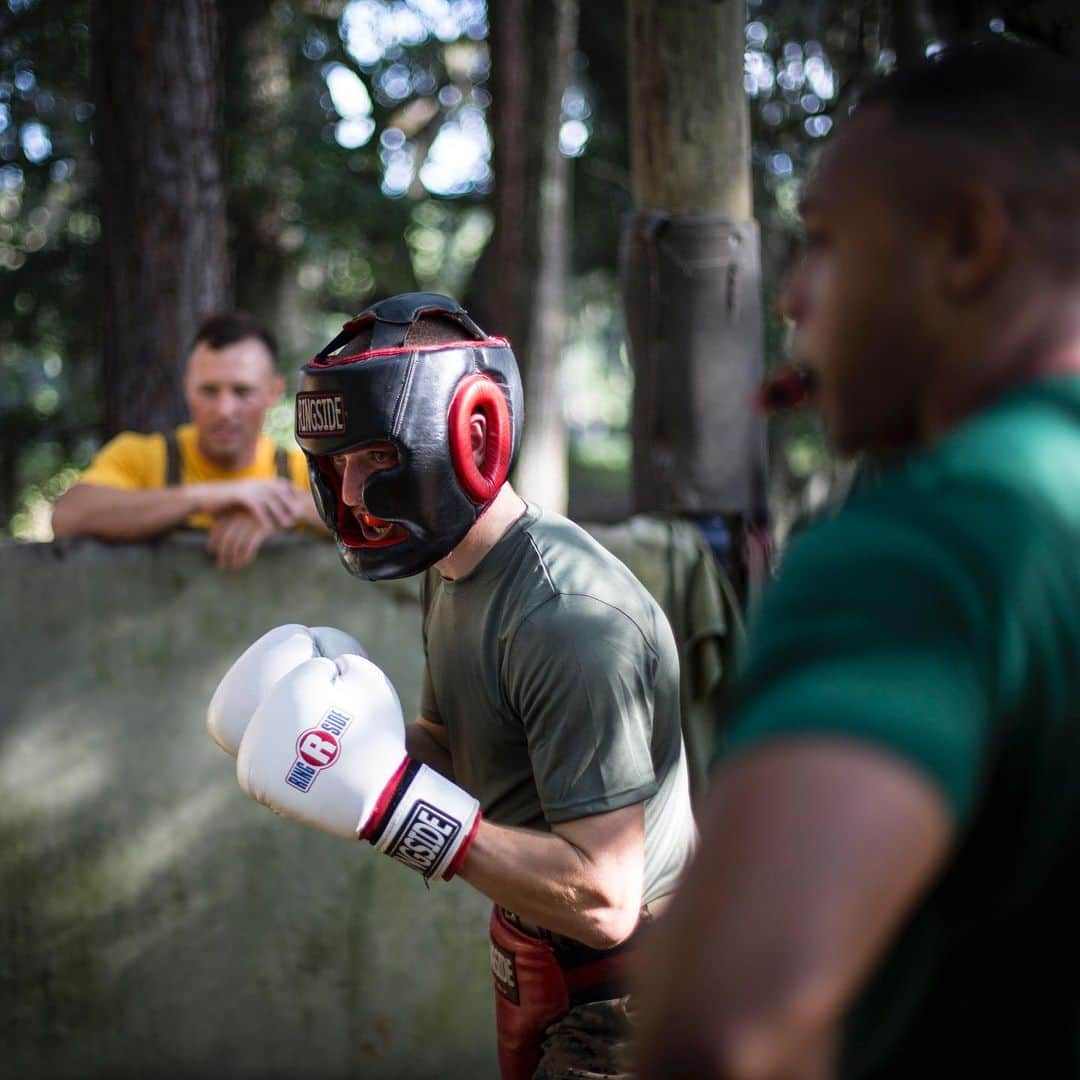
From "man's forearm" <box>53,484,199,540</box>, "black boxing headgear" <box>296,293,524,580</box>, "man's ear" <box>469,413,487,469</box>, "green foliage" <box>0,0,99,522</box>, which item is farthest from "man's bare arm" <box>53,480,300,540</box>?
"green foliage" <box>0,0,99,522</box>

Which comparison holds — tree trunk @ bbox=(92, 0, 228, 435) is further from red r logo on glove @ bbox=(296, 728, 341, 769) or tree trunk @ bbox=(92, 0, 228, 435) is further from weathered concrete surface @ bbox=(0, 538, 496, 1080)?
red r logo on glove @ bbox=(296, 728, 341, 769)

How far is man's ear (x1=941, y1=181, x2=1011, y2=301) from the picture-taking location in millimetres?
1030

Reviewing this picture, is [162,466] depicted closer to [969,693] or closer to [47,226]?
[969,693]

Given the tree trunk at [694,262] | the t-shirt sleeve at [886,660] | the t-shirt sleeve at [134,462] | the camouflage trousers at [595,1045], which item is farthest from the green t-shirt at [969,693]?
the t-shirt sleeve at [134,462]

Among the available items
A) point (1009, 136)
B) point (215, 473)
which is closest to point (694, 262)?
point (215, 473)

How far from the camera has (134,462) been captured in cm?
475

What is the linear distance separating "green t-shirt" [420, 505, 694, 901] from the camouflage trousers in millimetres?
225

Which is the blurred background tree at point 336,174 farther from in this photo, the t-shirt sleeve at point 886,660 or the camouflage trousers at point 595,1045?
the t-shirt sleeve at point 886,660

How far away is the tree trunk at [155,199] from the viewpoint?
6.34 m

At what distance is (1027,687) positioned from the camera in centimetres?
91

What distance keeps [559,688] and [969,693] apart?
4.55 ft

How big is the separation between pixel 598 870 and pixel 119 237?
17.0 ft

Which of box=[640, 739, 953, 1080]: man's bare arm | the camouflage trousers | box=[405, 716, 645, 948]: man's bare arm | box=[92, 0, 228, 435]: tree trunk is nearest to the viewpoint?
box=[640, 739, 953, 1080]: man's bare arm

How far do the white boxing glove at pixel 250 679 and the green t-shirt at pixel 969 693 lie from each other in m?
1.68
